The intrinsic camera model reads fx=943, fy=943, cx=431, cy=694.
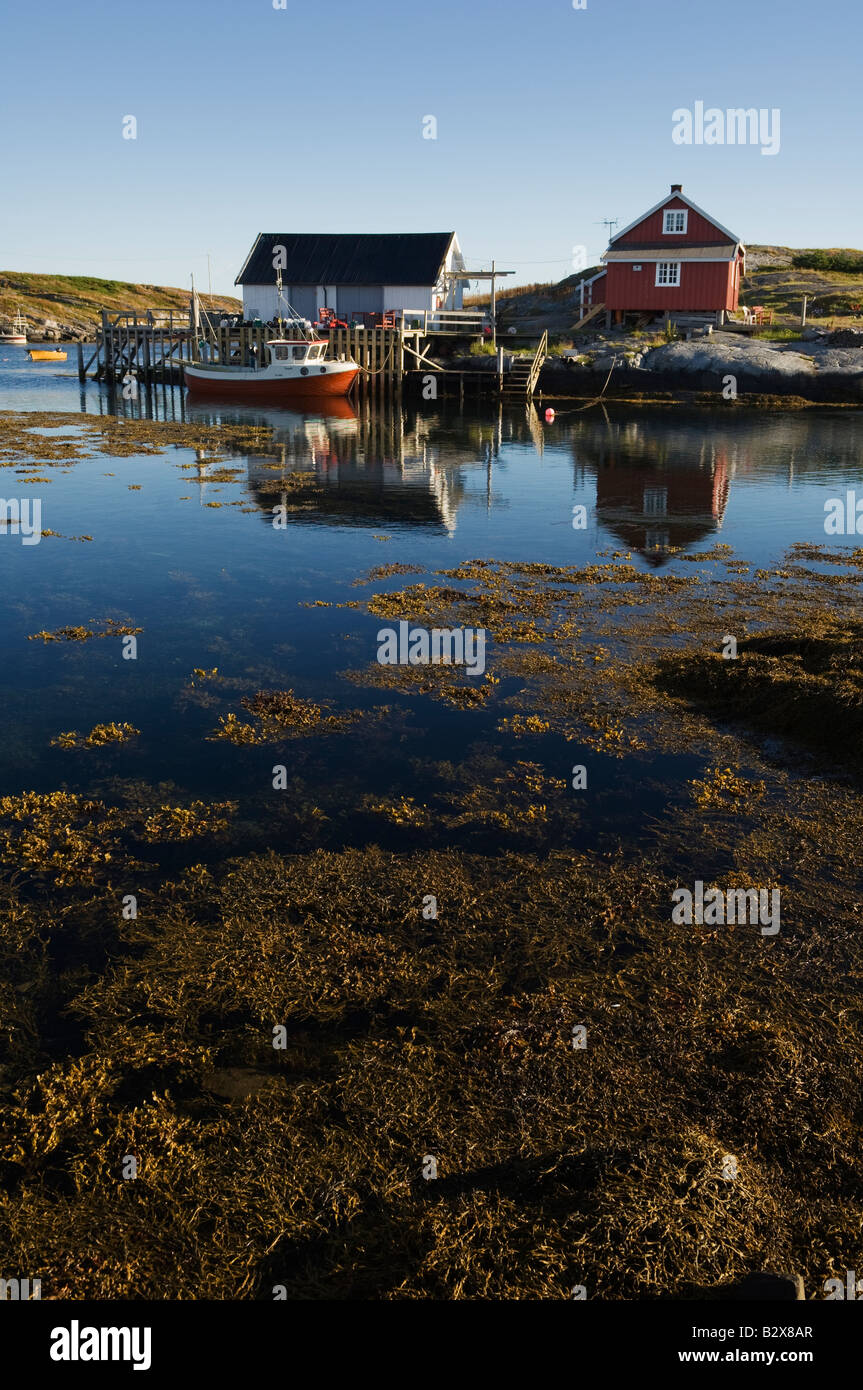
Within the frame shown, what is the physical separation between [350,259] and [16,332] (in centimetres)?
6701

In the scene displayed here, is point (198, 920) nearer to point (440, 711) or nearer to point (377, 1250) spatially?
point (377, 1250)

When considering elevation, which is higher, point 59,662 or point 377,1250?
point 59,662

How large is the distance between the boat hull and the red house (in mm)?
18136

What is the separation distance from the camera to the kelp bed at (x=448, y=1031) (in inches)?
190

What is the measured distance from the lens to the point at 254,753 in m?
10.5

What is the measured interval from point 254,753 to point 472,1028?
4.91 m

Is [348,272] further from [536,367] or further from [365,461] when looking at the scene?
[365,461]

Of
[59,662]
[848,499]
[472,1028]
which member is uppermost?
[848,499]

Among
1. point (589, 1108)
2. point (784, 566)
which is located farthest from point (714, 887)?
point (784, 566)

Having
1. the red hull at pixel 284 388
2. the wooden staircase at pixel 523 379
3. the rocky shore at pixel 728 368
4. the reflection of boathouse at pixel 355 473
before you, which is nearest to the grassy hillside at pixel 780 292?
the rocky shore at pixel 728 368

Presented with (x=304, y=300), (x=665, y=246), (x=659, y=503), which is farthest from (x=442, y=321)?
(x=659, y=503)

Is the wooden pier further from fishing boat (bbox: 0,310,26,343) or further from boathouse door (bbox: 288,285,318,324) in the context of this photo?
fishing boat (bbox: 0,310,26,343)

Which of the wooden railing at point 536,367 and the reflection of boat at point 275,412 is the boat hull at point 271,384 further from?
the wooden railing at point 536,367
